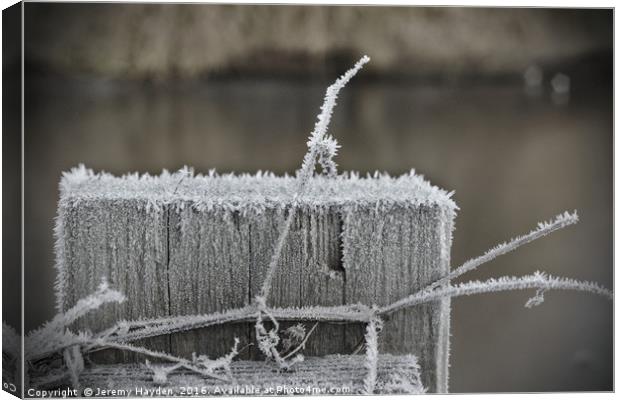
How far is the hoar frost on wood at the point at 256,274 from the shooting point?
215 cm

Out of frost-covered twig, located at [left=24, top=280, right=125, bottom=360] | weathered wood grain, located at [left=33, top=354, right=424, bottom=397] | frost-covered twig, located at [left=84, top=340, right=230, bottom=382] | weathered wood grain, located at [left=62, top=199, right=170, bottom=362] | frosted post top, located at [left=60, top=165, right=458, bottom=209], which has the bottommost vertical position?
weathered wood grain, located at [left=33, top=354, right=424, bottom=397]

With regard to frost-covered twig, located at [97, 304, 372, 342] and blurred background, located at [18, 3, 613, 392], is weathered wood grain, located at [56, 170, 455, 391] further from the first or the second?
blurred background, located at [18, 3, 613, 392]

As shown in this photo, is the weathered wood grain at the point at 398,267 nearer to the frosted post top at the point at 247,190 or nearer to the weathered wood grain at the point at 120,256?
the frosted post top at the point at 247,190

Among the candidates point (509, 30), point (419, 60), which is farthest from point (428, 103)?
point (509, 30)

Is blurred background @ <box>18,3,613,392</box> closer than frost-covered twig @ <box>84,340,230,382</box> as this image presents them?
No

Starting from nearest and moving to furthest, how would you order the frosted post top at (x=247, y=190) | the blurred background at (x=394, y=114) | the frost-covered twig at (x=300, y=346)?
the frosted post top at (x=247, y=190) < the frost-covered twig at (x=300, y=346) < the blurred background at (x=394, y=114)

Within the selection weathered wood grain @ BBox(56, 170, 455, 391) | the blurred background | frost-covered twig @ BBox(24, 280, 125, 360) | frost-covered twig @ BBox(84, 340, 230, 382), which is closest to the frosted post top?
weathered wood grain @ BBox(56, 170, 455, 391)

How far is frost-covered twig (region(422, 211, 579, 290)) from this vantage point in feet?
7.63

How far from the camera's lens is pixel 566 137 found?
2.59 meters

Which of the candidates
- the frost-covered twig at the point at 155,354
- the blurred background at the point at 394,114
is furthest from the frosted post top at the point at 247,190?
the frost-covered twig at the point at 155,354

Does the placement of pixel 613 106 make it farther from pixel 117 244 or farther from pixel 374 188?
pixel 117 244

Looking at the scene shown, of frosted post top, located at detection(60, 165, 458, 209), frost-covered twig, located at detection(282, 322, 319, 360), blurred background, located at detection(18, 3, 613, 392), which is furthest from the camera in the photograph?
blurred background, located at detection(18, 3, 613, 392)

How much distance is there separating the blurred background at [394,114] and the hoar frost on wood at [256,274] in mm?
170

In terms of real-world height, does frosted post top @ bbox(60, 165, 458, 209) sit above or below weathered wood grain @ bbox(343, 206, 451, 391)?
above
